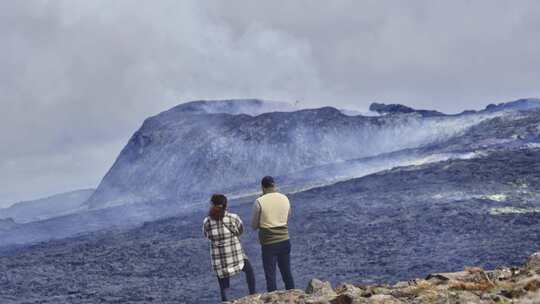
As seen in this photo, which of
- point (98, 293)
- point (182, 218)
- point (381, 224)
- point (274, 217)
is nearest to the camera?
point (274, 217)

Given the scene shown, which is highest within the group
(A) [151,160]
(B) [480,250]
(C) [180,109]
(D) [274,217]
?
(C) [180,109]

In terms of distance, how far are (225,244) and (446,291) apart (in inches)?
119

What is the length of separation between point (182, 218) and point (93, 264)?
39.7 ft

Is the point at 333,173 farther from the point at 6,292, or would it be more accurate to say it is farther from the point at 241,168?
the point at 6,292

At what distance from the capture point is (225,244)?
817cm

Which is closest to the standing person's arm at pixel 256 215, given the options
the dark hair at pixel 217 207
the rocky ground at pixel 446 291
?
the dark hair at pixel 217 207

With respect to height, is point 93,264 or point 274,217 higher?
point 274,217

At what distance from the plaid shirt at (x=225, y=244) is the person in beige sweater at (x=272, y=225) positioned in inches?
11.8

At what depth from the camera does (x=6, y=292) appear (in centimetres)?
1784

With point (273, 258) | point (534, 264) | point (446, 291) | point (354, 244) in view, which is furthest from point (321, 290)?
point (354, 244)

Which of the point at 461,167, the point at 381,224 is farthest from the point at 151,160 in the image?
the point at 381,224

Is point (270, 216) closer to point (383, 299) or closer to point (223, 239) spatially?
point (223, 239)

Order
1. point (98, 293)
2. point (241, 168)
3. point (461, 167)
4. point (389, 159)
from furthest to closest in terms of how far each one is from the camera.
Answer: point (241, 168)
point (389, 159)
point (461, 167)
point (98, 293)

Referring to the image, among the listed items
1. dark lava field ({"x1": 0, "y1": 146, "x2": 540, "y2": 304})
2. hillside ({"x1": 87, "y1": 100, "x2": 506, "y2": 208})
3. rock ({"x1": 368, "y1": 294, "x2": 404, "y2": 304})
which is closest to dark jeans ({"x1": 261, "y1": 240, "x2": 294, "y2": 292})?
rock ({"x1": 368, "y1": 294, "x2": 404, "y2": 304})
